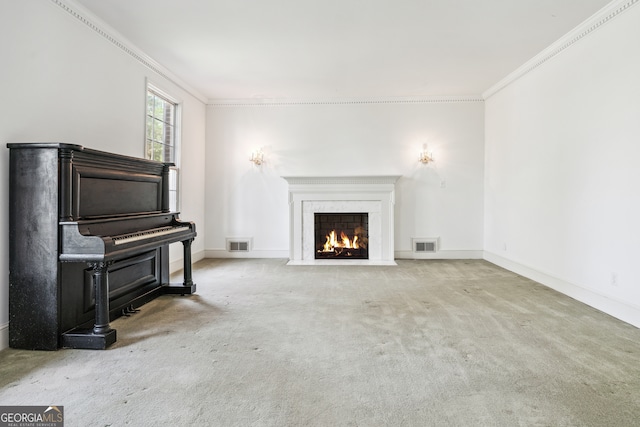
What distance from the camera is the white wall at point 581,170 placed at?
10.4 ft

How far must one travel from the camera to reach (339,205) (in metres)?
6.22

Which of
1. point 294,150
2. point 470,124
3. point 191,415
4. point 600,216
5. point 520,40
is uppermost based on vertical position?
point 520,40

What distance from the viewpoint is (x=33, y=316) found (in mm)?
2543

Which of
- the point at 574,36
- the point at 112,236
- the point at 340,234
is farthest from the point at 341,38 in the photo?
the point at 340,234

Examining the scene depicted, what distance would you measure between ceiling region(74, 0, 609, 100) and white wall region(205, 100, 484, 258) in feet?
2.43

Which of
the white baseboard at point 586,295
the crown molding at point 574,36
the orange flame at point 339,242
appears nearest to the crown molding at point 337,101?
the crown molding at point 574,36

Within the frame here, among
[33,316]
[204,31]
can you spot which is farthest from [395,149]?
[33,316]

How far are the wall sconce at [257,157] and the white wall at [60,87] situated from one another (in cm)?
208

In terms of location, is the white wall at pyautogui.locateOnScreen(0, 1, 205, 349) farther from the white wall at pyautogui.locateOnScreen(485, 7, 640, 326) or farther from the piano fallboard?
the white wall at pyautogui.locateOnScreen(485, 7, 640, 326)

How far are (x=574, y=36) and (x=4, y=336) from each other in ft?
19.2

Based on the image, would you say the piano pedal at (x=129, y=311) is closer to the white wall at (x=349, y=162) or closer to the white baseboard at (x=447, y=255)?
the white wall at (x=349, y=162)

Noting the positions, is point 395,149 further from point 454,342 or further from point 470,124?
point 454,342

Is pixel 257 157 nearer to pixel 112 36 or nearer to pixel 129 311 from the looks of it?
pixel 112 36

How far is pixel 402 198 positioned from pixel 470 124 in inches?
69.3
